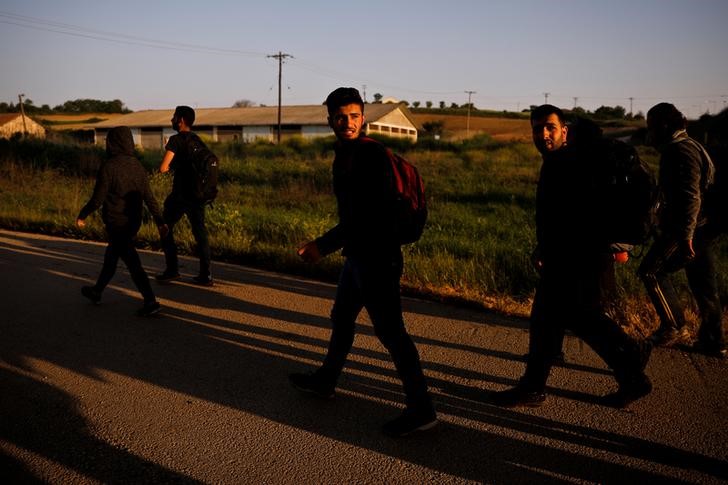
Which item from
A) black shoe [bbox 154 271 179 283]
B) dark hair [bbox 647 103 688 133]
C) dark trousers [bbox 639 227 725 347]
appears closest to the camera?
dark hair [bbox 647 103 688 133]

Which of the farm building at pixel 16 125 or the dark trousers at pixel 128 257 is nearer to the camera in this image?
the dark trousers at pixel 128 257

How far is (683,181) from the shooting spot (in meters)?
3.88

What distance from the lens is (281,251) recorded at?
7773mm

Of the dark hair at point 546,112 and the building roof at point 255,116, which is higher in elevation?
the building roof at point 255,116

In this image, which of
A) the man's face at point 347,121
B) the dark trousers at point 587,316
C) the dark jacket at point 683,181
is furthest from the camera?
the dark jacket at point 683,181

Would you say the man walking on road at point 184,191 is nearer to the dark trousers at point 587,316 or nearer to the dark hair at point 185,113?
the dark hair at point 185,113

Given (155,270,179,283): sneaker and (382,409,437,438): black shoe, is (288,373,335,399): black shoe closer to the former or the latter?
(382,409,437,438): black shoe

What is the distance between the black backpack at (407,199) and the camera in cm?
291

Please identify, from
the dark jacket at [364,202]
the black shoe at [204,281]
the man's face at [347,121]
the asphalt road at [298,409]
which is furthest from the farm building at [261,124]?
the dark jacket at [364,202]

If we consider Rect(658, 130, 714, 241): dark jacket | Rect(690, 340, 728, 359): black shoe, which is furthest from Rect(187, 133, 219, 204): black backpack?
Rect(690, 340, 728, 359): black shoe

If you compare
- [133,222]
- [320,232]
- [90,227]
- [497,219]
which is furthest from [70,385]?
[497,219]

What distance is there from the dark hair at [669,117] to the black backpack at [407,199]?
2.09 meters

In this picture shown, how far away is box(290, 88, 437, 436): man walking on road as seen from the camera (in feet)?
9.59

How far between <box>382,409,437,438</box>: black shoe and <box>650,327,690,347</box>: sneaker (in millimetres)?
2239
